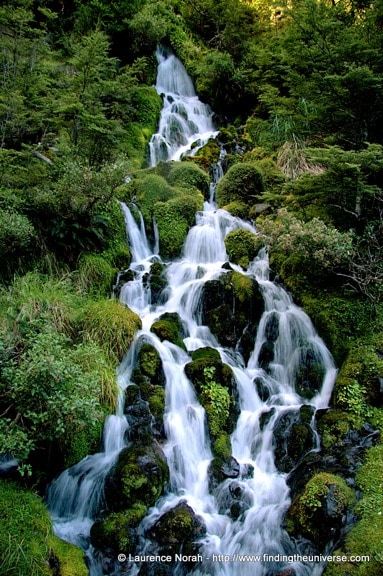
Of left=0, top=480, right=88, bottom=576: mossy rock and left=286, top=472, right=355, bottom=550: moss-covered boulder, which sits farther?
left=286, top=472, right=355, bottom=550: moss-covered boulder

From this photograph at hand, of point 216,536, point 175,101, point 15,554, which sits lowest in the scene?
point 216,536

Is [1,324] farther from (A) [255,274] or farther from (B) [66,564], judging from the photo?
(A) [255,274]

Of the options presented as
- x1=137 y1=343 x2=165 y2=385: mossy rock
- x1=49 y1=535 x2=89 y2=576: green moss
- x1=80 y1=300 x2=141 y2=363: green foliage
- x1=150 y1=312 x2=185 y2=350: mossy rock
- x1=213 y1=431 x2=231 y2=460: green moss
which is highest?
x1=80 y1=300 x2=141 y2=363: green foliage

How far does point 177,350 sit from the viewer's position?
25.9 feet

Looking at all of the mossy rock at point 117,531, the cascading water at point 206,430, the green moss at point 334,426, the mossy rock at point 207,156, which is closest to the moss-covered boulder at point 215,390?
the cascading water at point 206,430

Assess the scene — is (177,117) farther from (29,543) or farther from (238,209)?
(29,543)

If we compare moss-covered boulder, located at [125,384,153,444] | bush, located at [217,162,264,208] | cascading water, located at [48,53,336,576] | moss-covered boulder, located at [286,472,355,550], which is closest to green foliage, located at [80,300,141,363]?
cascading water, located at [48,53,336,576]

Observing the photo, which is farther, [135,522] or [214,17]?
[214,17]

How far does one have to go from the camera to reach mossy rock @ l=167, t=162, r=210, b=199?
12734 millimetres

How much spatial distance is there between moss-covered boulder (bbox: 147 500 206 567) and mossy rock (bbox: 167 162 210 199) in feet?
31.1

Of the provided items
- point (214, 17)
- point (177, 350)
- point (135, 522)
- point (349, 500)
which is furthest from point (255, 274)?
point (214, 17)

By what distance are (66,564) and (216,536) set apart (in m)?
2.03

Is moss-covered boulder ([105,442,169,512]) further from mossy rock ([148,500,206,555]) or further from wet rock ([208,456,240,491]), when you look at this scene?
wet rock ([208,456,240,491])

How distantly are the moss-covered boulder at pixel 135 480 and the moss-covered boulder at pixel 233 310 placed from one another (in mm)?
3296
